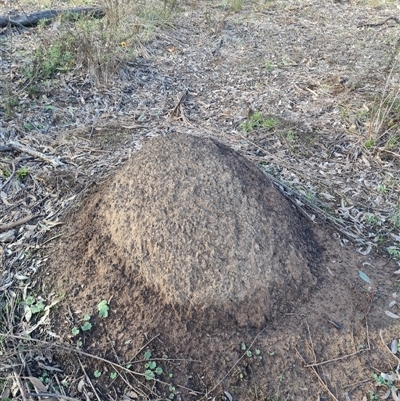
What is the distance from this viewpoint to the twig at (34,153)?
11.1ft

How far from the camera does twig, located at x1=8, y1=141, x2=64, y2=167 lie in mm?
3387

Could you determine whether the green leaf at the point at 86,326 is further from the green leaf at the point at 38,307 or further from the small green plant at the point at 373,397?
the small green plant at the point at 373,397

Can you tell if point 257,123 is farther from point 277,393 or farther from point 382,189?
point 277,393

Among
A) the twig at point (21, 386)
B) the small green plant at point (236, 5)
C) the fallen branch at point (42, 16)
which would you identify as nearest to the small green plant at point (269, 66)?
the small green plant at point (236, 5)

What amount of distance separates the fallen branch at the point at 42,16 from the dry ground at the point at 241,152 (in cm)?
35

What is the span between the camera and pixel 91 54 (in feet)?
15.7

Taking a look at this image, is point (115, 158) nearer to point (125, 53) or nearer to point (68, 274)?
point (68, 274)

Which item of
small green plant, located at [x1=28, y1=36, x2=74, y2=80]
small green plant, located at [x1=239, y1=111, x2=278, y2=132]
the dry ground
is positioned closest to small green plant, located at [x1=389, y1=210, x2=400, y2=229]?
the dry ground

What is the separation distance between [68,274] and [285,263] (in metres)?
1.20

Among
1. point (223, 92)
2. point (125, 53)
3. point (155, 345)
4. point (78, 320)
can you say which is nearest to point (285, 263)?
point (155, 345)

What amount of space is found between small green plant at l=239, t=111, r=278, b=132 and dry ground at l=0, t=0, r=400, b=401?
2cm

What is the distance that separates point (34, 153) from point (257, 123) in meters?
2.04

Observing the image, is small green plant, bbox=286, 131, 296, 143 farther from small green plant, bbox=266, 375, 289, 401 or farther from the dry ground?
small green plant, bbox=266, 375, 289, 401

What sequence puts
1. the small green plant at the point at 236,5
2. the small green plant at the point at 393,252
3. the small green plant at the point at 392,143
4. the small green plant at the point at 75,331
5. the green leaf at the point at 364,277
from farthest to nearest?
the small green plant at the point at 236,5 → the small green plant at the point at 392,143 → the small green plant at the point at 393,252 → the green leaf at the point at 364,277 → the small green plant at the point at 75,331
